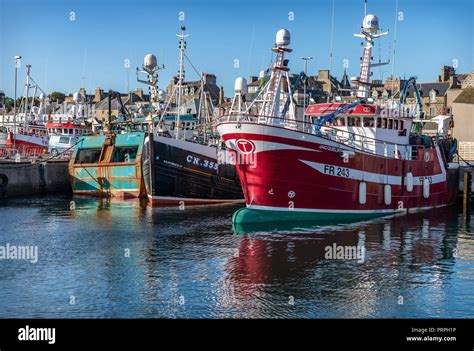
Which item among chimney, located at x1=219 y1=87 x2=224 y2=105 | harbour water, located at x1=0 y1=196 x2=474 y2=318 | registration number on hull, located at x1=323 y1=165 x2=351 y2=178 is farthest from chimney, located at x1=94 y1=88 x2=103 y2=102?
registration number on hull, located at x1=323 y1=165 x2=351 y2=178

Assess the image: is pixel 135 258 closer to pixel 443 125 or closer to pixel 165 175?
pixel 165 175

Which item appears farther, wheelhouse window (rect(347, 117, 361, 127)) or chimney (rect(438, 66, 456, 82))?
chimney (rect(438, 66, 456, 82))

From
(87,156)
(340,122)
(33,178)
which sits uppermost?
(340,122)

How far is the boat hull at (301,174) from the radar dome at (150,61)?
63.1 ft

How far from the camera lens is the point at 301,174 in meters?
31.3

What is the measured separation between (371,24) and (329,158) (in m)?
10.1

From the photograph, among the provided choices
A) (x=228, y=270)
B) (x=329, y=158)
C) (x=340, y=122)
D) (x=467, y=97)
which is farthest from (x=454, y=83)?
(x=228, y=270)

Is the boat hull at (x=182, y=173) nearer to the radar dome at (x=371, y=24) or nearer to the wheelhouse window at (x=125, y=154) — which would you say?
the wheelhouse window at (x=125, y=154)

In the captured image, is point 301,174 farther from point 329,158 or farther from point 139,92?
point 139,92

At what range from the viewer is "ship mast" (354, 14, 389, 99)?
37156 mm

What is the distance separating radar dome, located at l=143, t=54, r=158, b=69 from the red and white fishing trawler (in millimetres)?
15101

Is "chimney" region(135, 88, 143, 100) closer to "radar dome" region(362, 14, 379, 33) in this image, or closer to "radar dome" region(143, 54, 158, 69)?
"radar dome" region(143, 54, 158, 69)

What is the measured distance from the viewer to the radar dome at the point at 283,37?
33.0m

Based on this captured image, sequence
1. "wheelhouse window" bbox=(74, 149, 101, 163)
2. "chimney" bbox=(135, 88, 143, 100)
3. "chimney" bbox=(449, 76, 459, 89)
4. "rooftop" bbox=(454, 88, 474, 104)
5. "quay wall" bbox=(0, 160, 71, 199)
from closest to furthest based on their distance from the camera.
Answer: "quay wall" bbox=(0, 160, 71, 199)
"wheelhouse window" bbox=(74, 149, 101, 163)
"rooftop" bbox=(454, 88, 474, 104)
"chimney" bbox=(449, 76, 459, 89)
"chimney" bbox=(135, 88, 143, 100)
